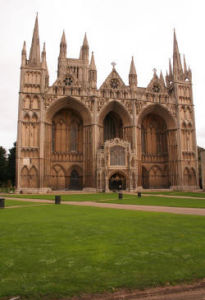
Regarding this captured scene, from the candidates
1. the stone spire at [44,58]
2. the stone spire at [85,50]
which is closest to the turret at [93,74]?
the stone spire at [44,58]

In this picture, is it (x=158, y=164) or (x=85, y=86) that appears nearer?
(x=85, y=86)

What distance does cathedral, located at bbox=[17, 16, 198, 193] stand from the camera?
141 ft

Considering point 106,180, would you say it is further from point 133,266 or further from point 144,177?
point 133,266

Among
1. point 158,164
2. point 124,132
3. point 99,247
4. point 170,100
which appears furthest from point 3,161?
point 99,247

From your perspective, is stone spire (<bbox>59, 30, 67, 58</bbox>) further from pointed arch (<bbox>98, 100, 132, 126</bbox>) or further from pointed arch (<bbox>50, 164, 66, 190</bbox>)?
pointed arch (<bbox>50, 164, 66, 190</bbox>)

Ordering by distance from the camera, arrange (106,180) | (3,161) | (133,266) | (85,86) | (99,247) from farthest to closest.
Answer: (3,161)
(85,86)
(106,180)
(99,247)
(133,266)

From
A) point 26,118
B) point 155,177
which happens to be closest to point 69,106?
point 26,118

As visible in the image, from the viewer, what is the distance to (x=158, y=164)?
51.5 m

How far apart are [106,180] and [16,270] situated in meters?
37.8

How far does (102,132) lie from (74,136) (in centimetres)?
632

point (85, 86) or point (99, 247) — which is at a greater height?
point (85, 86)

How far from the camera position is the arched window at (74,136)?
161 ft

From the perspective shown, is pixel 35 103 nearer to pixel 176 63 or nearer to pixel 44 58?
→ pixel 44 58

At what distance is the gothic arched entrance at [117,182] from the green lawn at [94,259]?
36531 mm
